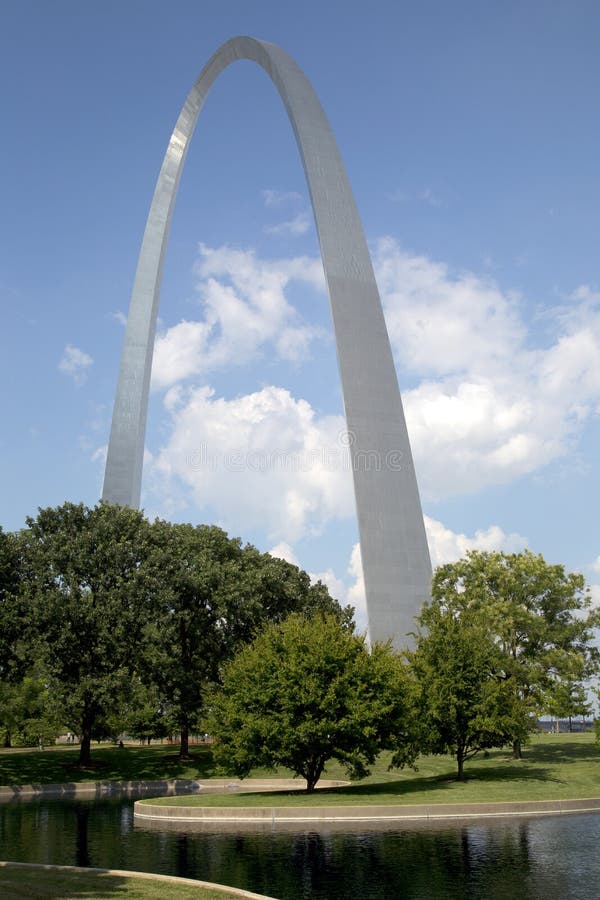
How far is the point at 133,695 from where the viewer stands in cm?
4041

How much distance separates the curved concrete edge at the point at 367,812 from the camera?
2119cm

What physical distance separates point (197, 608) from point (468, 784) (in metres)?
21.6

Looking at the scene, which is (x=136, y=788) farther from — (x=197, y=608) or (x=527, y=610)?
(x=527, y=610)

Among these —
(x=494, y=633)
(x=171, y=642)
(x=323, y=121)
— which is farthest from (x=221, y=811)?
(x=323, y=121)

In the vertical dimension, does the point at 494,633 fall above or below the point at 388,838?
above

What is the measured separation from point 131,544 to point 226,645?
307 inches

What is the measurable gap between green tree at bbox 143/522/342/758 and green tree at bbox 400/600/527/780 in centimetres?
1492

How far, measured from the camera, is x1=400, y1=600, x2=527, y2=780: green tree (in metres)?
28.5

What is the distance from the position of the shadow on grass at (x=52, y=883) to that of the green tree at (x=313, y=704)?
39.5 feet

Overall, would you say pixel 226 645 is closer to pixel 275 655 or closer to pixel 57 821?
pixel 275 655

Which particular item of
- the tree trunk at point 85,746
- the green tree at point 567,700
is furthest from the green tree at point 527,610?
the tree trunk at point 85,746

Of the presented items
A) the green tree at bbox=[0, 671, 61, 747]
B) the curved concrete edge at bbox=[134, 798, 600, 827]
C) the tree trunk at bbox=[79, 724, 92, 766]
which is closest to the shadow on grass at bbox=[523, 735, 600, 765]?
the curved concrete edge at bbox=[134, 798, 600, 827]

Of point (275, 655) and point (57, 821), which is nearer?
point (57, 821)

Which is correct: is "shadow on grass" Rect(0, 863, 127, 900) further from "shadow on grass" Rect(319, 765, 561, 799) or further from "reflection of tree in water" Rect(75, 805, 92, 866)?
"shadow on grass" Rect(319, 765, 561, 799)
